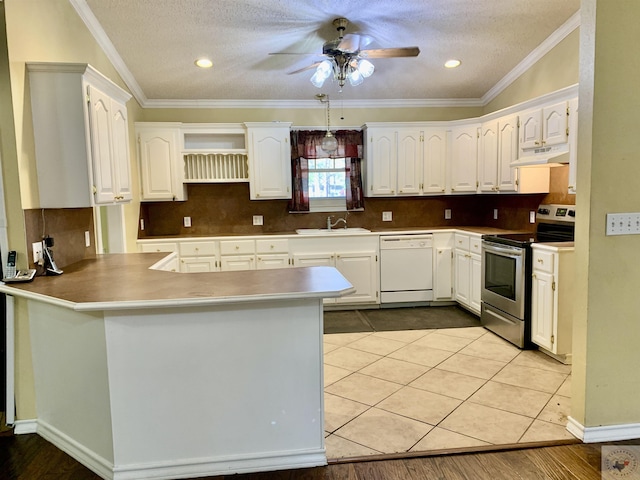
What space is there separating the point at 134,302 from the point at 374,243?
11.1ft

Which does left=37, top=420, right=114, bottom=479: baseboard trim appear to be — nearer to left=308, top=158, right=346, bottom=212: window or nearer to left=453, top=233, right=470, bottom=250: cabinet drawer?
left=308, top=158, right=346, bottom=212: window

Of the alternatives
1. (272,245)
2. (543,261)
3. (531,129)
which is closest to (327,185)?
(272,245)

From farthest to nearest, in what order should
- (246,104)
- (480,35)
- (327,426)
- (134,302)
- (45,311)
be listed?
(246,104) < (480,35) < (327,426) < (45,311) < (134,302)

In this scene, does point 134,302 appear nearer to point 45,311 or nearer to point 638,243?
point 45,311

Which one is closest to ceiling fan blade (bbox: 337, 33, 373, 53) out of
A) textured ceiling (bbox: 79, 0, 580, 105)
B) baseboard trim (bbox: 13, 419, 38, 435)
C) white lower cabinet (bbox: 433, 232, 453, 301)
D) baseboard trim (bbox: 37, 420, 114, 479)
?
textured ceiling (bbox: 79, 0, 580, 105)

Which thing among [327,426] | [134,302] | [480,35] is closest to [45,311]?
[134,302]

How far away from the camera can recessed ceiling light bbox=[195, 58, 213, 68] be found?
408 centimetres

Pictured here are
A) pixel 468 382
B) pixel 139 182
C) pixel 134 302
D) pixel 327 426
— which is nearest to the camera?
pixel 134 302

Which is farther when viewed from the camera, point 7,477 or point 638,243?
point 638,243

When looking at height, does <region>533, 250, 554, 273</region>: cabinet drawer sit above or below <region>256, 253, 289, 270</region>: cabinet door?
above

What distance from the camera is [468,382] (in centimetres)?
301

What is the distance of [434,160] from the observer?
16.8 ft

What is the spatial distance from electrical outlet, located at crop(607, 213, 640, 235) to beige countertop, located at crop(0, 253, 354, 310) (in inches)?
57.6

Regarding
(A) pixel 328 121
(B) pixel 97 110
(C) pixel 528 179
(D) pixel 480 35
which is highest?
(D) pixel 480 35
